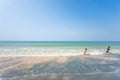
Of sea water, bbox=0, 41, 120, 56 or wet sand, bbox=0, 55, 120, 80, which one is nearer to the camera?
wet sand, bbox=0, 55, 120, 80

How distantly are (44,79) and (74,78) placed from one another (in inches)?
68.9

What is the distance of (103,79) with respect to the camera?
23.7ft

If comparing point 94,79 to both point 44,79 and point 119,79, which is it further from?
point 44,79

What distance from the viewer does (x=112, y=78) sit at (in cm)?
739

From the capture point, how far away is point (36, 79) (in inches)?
285

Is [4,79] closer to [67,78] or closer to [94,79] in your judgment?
[67,78]

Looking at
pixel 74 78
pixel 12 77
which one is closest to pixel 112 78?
pixel 74 78

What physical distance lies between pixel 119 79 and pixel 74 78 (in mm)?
2518

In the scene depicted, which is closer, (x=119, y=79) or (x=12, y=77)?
(x=119, y=79)

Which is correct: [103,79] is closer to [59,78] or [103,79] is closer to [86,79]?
[86,79]

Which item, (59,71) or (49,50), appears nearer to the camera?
(59,71)

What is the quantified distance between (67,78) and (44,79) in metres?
1.34

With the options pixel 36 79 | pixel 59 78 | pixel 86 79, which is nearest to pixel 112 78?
pixel 86 79

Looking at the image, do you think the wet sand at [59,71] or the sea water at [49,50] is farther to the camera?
the sea water at [49,50]
